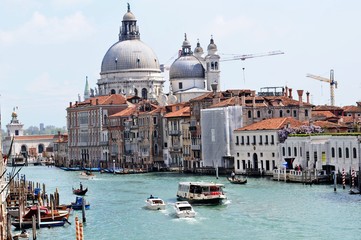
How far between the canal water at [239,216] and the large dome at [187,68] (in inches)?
1518

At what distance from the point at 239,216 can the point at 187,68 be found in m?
50.4

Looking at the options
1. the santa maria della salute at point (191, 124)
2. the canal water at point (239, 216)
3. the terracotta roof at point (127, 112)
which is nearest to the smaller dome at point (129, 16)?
the santa maria della salute at point (191, 124)

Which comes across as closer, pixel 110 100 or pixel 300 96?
pixel 300 96

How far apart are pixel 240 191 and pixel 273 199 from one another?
430 centimetres

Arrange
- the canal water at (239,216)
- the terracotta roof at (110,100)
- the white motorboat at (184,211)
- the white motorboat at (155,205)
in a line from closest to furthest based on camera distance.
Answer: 1. the canal water at (239,216)
2. the white motorboat at (184,211)
3. the white motorboat at (155,205)
4. the terracotta roof at (110,100)

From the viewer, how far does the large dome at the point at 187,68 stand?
8044 centimetres

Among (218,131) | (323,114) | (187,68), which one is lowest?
(218,131)

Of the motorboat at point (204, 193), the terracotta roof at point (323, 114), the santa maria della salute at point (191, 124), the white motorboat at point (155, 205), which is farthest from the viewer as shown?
the terracotta roof at point (323, 114)

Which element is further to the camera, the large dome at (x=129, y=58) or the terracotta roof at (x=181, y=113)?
the large dome at (x=129, y=58)

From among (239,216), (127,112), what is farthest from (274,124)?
(127,112)

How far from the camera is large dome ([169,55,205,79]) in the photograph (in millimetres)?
80438

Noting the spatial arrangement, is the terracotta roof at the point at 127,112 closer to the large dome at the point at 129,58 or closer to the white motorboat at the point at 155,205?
the large dome at the point at 129,58

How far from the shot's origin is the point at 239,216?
30656mm

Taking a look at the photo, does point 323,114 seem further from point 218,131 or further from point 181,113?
point 181,113
